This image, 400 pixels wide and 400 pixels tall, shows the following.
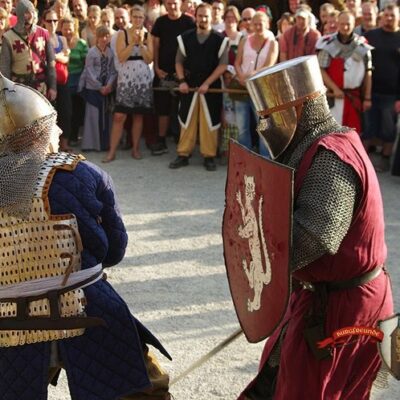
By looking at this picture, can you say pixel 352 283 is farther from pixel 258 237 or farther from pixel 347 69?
pixel 347 69

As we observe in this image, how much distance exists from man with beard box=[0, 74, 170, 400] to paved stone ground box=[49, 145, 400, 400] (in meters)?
0.93

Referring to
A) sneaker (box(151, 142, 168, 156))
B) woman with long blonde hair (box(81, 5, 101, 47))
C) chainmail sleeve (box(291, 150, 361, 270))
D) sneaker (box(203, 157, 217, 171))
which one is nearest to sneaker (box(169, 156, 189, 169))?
sneaker (box(203, 157, 217, 171))

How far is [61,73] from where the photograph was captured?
8602mm

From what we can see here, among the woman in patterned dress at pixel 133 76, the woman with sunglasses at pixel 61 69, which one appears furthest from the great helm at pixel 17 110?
the woman with sunglasses at pixel 61 69

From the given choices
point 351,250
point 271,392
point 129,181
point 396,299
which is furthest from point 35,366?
point 129,181

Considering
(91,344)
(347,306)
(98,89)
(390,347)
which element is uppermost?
(347,306)

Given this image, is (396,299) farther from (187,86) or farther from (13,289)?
(187,86)

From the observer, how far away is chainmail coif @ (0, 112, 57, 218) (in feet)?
9.33

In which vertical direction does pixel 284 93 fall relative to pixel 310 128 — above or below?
above

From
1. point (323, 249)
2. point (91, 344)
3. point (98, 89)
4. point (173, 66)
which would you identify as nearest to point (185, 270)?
point (91, 344)

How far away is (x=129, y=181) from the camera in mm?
7965

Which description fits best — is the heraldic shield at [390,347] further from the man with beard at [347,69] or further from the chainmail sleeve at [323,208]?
the man with beard at [347,69]

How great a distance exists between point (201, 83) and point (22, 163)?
5.56m

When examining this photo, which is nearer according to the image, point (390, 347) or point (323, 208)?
point (323, 208)
